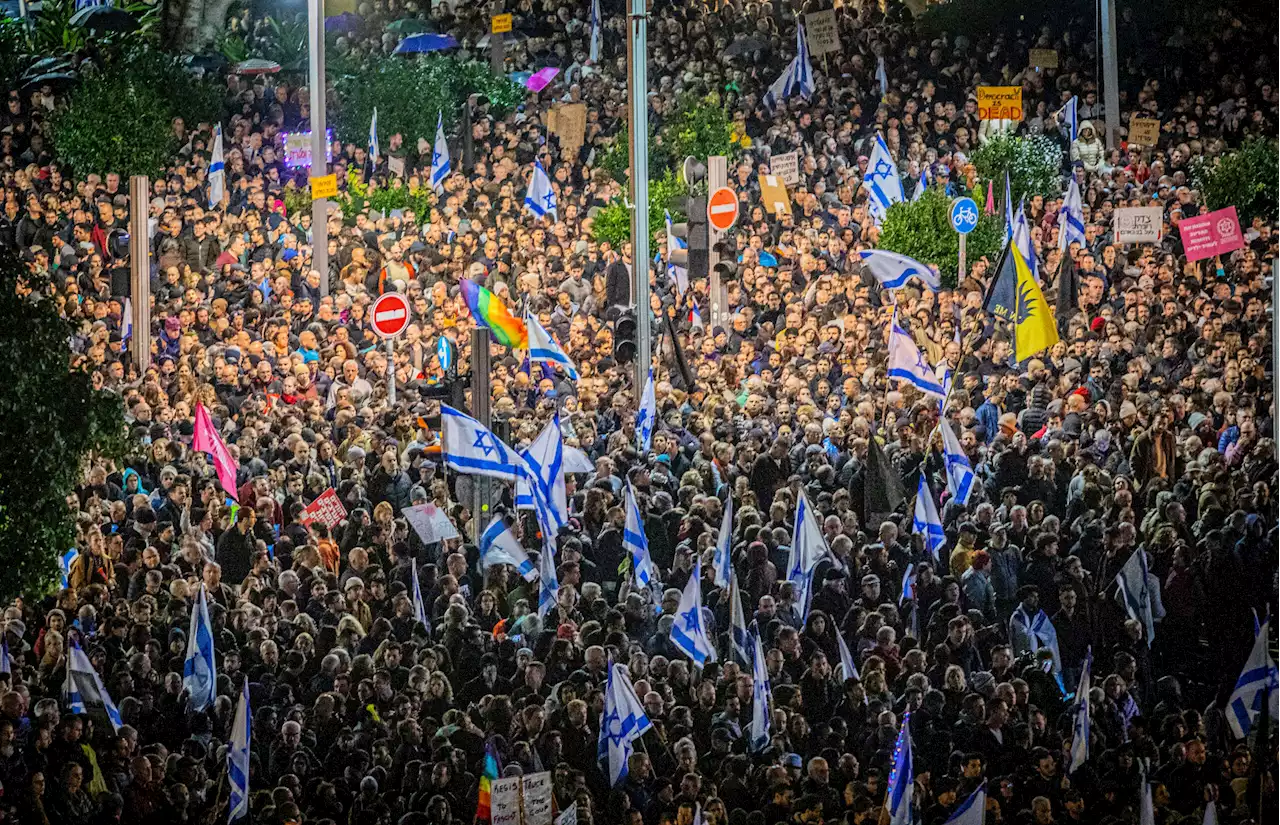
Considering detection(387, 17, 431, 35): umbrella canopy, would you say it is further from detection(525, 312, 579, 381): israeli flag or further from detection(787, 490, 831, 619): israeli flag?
detection(787, 490, 831, 619): israeli flag

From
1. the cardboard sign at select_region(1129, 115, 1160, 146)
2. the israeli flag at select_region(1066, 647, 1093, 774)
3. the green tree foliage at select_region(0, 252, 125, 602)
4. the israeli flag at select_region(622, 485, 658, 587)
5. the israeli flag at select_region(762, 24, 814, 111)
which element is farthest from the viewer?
the israeli flag at select_region(762, 24, 814, 111)

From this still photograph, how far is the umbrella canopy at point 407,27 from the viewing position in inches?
1118

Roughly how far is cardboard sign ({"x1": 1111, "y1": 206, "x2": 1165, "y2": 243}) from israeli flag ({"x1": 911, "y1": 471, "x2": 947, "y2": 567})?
6872 mm

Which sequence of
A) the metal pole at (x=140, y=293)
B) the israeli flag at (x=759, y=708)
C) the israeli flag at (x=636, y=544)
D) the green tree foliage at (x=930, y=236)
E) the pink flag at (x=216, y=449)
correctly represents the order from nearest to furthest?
the israeli flag at (x=759, y=708) < the israeli flag at (x=636, y=544) < the pink flag at (x=216, y=449) < the metal pole at (x=140, y=293) < the green tree foliage at (x=930, y=236)

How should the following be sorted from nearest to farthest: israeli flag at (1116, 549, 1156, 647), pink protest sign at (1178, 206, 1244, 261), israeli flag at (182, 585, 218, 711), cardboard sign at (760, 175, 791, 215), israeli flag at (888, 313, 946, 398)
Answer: israeli flag at (182, 585, 218, 711)
israeli flag at (1116, 549, 1156, 647)
israeli flag at (888, 313, 946, 398)
pink protest sign at (1178, 206, 1244, 261)
cardboard sign at (760, 175, 791, 215)

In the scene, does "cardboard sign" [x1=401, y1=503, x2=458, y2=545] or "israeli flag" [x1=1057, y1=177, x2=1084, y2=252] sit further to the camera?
"israeli flag" [x1=1057, y1=177, x2=1084, y2=252]

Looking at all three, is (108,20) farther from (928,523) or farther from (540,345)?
(928,523)

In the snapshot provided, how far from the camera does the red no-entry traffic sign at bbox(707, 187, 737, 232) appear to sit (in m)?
19.5

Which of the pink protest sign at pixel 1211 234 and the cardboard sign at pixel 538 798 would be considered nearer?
the cardboard sign at pixel 538 798

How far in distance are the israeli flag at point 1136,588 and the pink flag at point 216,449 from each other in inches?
245

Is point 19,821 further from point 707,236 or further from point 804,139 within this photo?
point 804,139

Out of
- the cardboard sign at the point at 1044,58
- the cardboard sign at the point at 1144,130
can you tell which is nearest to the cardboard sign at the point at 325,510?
the cardboard sign at the point at 1144,130

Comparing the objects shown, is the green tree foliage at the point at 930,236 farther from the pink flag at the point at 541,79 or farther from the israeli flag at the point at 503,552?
the israeli flag at the point at 503,552

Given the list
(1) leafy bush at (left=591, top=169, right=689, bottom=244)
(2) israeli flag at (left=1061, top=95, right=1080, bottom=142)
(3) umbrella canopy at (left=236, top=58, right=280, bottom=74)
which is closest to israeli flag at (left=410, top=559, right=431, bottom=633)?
(1) leafy bush at (left=591, top=169, right=689, bottom=244)
